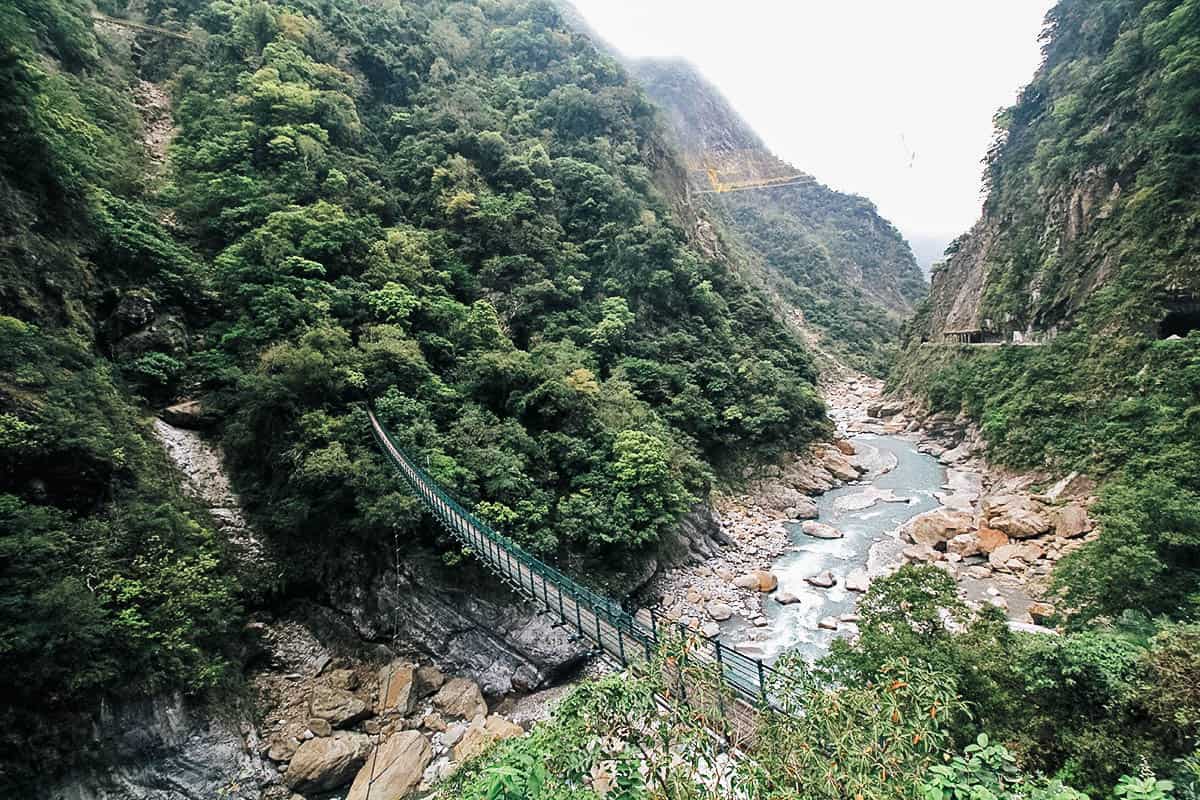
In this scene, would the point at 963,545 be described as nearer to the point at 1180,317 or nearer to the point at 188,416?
the point at 1180,317

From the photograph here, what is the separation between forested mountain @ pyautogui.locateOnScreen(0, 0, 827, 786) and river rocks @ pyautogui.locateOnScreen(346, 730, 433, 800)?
2.91 meters

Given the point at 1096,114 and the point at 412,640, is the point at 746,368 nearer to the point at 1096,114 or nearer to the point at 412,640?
the point at 412,640

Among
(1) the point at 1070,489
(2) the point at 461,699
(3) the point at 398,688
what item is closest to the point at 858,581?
(1) the point at 1070,489

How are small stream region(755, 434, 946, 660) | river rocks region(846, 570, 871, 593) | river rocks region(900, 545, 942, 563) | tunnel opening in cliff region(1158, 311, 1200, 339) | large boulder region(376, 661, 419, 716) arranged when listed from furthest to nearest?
tunnel opening in cliff region(1158, 311, 1200, 339) → river rocks region(900, 545, 942, 563) → river rocks region(846, 570, 871, 593) → small stream region(755, 434, 946, 660) → large boulder region(376, 661, 419, 716)

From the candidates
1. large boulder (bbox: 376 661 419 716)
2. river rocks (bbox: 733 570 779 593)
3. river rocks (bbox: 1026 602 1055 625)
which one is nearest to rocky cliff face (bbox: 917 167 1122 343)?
river rocks (bbox: 1026 602 1055 625)

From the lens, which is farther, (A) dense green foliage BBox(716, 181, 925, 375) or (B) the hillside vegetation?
(A) dense green foliage BBox(716, 181, 925, 375)

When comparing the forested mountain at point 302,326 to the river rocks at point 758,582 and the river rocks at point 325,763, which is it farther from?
the river rocks at point 758,582

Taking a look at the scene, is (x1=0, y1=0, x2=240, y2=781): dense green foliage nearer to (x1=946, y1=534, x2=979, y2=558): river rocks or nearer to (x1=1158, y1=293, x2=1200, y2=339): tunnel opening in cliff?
(x1=946, y1=534, x2=979, y2=558): river rocks

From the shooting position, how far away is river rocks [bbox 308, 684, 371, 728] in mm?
8594

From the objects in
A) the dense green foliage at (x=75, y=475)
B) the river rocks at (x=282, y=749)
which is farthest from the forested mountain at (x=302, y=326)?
the river rocks at (x=282, y=749)

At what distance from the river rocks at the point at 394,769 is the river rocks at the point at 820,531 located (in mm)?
12358

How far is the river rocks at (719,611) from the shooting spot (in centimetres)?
1145

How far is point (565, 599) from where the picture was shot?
8.36 m

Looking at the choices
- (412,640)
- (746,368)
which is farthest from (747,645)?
(746,368)
